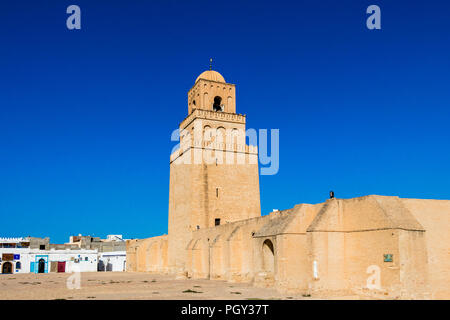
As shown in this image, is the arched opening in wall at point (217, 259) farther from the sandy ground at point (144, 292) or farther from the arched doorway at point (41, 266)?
the arched doorway at point (41, 266)

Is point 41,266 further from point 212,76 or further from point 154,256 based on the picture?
point 212,76

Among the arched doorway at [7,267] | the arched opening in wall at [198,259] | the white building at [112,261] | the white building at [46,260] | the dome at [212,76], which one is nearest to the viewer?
the arched opening in wall at [198,259]

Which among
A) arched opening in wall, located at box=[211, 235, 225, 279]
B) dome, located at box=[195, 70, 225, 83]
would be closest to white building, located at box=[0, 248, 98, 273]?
dome, located at box=[195, 70, 225, 83]

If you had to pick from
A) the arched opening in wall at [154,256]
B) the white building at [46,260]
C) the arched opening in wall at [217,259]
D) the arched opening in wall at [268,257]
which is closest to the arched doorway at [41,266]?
the white building at [46,260]

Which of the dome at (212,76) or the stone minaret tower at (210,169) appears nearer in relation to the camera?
the stone minaret tower at (210,169)

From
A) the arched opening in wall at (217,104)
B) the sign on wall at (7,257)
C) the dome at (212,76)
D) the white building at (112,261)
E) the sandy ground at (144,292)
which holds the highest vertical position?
the dome at (212,76)

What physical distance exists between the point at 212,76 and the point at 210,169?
28.7ft

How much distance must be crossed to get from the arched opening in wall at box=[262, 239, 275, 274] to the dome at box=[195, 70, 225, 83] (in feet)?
64.5

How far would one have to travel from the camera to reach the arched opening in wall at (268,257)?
2002 centimetres

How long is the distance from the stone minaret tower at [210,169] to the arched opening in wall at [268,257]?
12.2 meters

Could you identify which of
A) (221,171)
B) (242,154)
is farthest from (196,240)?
(242,154)

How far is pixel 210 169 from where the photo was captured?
3309cm
